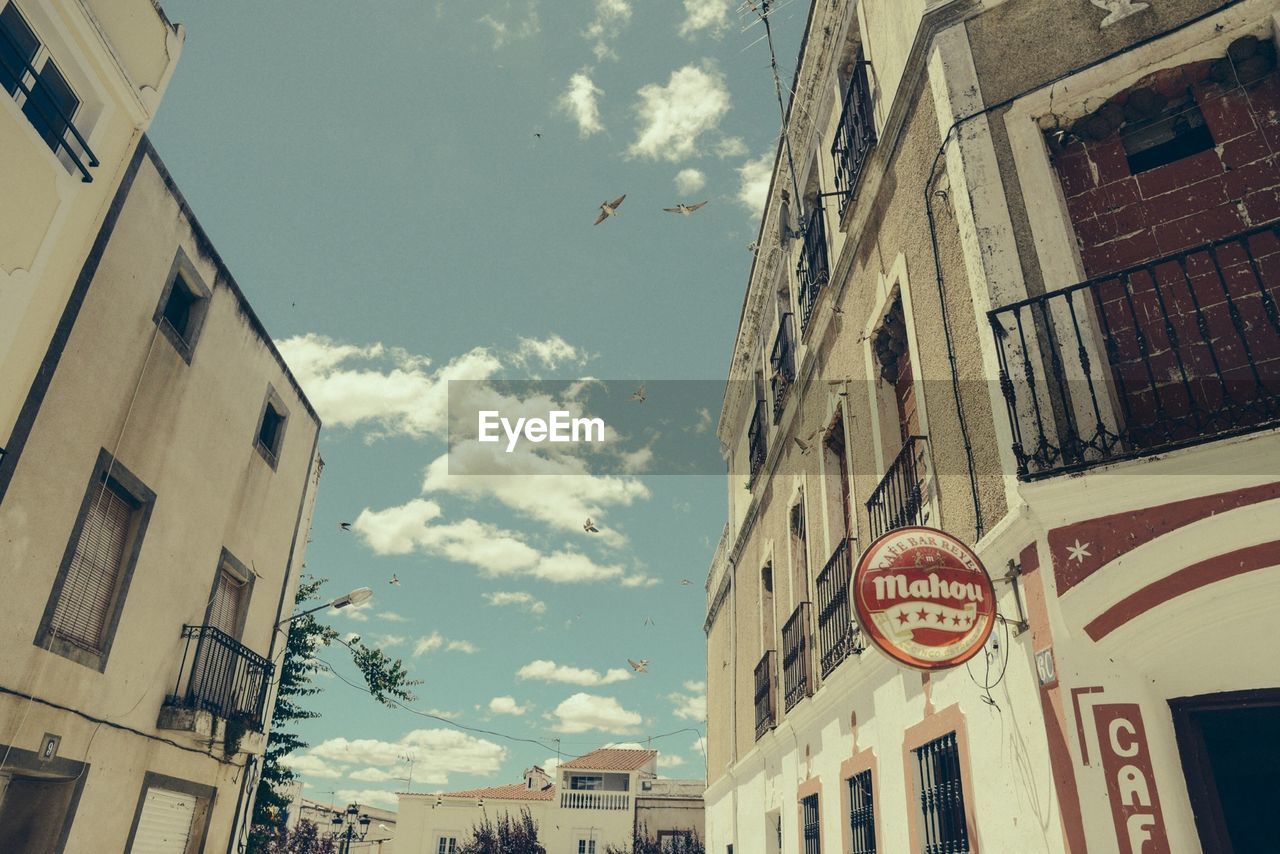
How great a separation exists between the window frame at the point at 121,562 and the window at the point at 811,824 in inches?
300

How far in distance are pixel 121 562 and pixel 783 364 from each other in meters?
8.35

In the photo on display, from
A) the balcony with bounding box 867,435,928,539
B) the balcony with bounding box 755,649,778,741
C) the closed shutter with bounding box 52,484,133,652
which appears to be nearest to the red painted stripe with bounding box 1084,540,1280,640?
the balcony with bounding box 867,435,928,539

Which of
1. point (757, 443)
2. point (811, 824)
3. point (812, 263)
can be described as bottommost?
point (811, 824)

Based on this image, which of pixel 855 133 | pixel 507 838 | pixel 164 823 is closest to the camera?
pixel 855 133

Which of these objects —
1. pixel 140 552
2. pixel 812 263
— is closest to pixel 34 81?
pixel 140 552

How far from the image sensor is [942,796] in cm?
573

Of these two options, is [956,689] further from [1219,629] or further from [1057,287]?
[1057,287]

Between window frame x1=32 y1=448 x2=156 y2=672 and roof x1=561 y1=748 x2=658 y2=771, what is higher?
roof x1=561 y1=748 x2=658 y2=771

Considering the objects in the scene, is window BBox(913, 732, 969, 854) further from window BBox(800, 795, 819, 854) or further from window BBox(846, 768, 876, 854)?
window BBox(800, 795, 819, 854)

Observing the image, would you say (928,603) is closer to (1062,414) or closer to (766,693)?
(1062,414)

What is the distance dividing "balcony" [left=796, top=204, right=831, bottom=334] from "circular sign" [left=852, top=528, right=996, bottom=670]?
16.4 feet

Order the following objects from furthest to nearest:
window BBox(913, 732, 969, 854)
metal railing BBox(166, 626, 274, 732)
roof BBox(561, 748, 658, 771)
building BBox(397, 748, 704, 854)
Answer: roof BBox(561, 748, 658, 771) → building BBox(397, 748, 704, 854) → metal railing BBox(166, 626, 274, 732) → window BBox(913, 732, 969, 854)

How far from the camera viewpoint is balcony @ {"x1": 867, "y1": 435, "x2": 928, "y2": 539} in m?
6.28

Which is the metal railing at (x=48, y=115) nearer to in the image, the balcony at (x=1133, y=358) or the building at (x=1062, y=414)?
the building at (x=1062, y=414)
